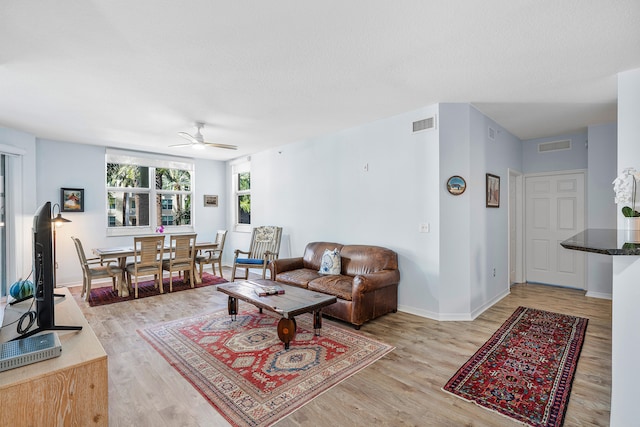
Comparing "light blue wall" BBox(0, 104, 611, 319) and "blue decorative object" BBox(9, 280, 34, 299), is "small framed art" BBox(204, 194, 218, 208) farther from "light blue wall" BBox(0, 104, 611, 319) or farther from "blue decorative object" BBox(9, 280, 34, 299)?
"blue decorative object" BBox(9, 280, 34, 299)

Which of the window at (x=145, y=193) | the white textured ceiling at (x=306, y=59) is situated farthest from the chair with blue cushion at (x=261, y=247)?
the white textured ceiling at (x=306, y=59)

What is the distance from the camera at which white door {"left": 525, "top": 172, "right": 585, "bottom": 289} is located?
5199 mm

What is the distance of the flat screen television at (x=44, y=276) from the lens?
1720 millimetres

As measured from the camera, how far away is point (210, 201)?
24.5 feet

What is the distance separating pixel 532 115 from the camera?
4.16 m

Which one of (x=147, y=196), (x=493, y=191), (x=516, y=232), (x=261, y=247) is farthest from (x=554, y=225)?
(x=147, y=196)

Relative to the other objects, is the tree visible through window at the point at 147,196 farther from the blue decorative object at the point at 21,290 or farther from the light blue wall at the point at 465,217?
the light blue wall at the point at 465,217

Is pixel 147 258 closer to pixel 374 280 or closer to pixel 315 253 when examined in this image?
pixel 315 253

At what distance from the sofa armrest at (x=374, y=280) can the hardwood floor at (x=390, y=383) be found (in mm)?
428

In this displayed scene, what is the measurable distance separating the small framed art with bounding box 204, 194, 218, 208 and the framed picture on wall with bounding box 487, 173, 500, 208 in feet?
19.0

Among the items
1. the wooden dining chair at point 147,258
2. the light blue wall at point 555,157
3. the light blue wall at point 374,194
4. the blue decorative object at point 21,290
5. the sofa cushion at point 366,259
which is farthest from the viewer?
the light blue wall at point 555,157

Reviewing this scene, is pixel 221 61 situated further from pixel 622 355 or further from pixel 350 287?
pixel 622 355

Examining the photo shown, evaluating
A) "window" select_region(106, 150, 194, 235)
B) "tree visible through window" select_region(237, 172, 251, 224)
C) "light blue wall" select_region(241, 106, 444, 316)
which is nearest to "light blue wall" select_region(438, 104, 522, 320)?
"light blue wall" select_region(241, 106, 444, 316)

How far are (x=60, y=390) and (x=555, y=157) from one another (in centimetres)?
668
